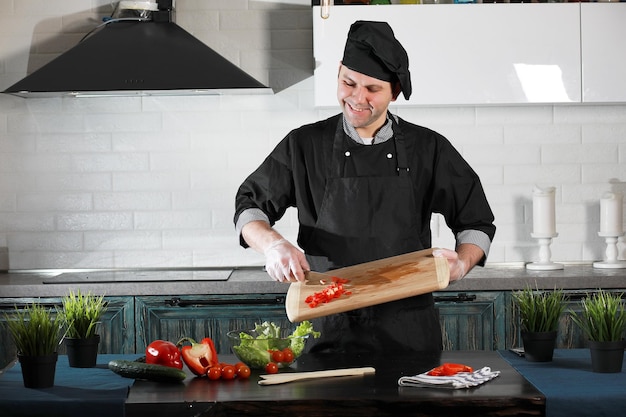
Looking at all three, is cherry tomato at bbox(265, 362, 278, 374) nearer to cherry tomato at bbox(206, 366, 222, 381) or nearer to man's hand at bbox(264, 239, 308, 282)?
cherry tomato at bbox(206, 366, 222, 381)

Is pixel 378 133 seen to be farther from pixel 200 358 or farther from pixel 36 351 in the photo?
pixel 36 351

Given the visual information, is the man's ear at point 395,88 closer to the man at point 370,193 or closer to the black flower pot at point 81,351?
the man at point 370,193

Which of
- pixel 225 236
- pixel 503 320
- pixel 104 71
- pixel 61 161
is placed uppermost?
pixel 104 71

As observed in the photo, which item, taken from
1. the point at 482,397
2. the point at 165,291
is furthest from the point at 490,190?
the point at 482,397

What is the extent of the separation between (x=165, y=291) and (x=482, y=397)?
95.0 inches

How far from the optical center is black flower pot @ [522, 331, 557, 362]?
121 inches

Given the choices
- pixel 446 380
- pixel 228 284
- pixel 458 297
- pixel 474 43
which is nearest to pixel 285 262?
pixel 446 380

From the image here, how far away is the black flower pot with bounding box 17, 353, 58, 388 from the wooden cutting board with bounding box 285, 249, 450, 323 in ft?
2.44

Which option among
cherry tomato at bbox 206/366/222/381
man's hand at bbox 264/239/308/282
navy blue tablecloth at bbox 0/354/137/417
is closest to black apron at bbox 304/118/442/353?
man's hand at bbox 264/239/308/282

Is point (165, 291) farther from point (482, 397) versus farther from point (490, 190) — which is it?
point (482, 397)

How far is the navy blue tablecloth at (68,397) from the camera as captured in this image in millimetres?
2672

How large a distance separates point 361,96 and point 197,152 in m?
2.17

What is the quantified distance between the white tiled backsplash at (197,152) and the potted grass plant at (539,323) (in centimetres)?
225

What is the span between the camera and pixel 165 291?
4.72 meters
